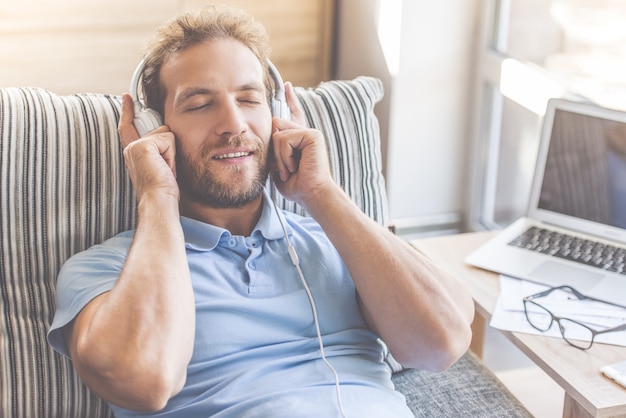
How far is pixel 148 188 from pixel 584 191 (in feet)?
3.15

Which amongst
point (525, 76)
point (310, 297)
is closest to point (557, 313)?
point (310, 297)

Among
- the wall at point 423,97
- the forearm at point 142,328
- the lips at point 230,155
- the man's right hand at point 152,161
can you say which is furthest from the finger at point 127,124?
the wall at point 423,97

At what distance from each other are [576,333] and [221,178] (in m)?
0.71

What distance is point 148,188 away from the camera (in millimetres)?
1464

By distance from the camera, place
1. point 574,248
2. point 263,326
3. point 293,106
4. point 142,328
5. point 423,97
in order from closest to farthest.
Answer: point 142,328
point 263,326
point 293,106
point 574,248
point 423,97

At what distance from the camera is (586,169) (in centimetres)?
185

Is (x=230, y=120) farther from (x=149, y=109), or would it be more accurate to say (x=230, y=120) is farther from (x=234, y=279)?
(x=234, y=279)

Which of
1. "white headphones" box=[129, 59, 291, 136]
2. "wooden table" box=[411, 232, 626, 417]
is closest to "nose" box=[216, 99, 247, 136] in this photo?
"white headphones" box=[129, 59, 291, 136]

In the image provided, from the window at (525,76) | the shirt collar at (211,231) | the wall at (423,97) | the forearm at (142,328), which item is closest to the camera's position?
the forearm at (142,328)

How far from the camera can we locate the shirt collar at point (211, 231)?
152cm

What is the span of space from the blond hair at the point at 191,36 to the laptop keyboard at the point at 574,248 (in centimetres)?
68

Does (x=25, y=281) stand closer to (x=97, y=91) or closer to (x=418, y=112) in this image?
(x=97, y=91)

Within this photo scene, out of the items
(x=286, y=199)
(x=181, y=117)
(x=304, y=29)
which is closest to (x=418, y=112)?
(x=304, y=29)

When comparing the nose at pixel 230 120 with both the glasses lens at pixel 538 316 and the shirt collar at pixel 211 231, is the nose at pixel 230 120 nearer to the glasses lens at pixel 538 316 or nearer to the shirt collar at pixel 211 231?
the shirt collar at pixel 211 231
